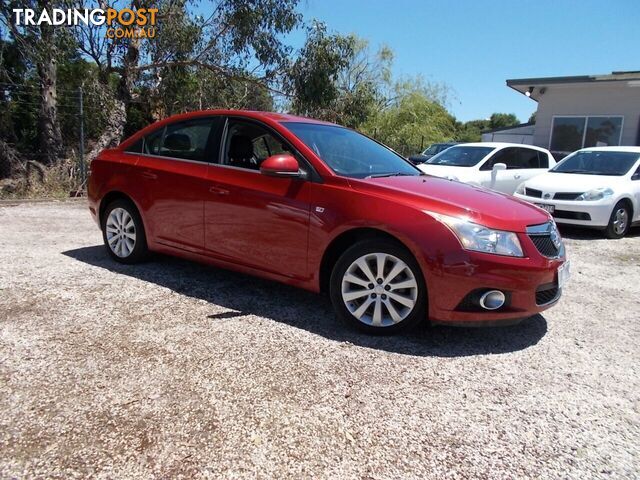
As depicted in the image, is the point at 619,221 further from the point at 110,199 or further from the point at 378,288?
the point at 110,199

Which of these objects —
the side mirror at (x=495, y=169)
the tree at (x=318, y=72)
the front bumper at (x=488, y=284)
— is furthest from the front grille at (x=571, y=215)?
the tree at (x=318, y=72)

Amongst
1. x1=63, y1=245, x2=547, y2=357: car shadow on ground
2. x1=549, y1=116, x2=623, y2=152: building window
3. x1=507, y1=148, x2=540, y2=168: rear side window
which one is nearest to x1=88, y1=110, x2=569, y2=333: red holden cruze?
x1=63, y1=245, x2=547, y2=357: car shadow on ground

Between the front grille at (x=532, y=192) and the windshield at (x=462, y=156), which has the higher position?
the windshield at (x=462, y=156)

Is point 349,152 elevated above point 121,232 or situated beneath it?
elevated above

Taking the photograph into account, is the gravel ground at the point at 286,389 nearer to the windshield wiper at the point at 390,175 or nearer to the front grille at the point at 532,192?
the windshield wiper at the point at 390,175

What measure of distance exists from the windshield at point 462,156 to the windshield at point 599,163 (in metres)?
1.36

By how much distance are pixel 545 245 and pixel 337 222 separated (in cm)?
145

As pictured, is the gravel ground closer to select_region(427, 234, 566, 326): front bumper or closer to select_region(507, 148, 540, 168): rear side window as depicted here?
select_region(427, 234, 566, 326): front bumper

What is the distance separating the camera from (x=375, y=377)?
9.57 feet

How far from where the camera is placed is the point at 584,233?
834 centimetres

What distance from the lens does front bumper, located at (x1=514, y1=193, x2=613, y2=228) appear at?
298 inches

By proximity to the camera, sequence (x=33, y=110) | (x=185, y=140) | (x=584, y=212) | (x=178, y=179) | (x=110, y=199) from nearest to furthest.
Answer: (x=178, y=179)
(x=185, y=140)
(x=110, y=199)
(x=584, y=212)
(x=33, y=110)

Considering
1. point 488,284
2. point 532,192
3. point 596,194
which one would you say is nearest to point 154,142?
point 488,284

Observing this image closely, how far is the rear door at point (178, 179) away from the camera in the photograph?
429cm
